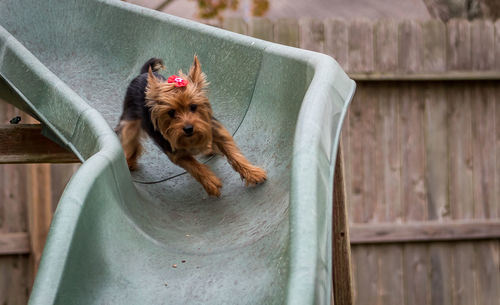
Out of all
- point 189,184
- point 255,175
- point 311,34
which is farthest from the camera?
point 311,34

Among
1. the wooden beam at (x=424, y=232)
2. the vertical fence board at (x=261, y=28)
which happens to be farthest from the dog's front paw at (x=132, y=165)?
the wooden beam at (x=424, y=232)

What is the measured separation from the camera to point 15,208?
213 inches

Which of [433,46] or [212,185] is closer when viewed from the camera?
[212,185]

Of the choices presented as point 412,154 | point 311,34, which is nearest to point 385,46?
point 311,34

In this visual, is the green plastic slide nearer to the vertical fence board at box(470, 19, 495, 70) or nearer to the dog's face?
the dog's face

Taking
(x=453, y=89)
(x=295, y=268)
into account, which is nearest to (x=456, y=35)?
(x=453, y=89)

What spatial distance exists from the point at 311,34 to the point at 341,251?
264cm

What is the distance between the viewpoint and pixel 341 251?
10.6ft

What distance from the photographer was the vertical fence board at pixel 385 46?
5.53 m

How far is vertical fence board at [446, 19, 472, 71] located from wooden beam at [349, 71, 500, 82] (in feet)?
0.24

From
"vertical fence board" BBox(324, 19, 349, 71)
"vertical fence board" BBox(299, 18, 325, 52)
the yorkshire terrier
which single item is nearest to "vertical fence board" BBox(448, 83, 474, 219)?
"vertical fence board" BBox(324, 19, 349, 71)

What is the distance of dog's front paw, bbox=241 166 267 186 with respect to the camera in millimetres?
3059

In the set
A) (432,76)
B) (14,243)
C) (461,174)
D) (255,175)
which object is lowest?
(14,243)

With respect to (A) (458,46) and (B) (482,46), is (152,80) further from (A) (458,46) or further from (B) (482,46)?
(B) (482,46)
